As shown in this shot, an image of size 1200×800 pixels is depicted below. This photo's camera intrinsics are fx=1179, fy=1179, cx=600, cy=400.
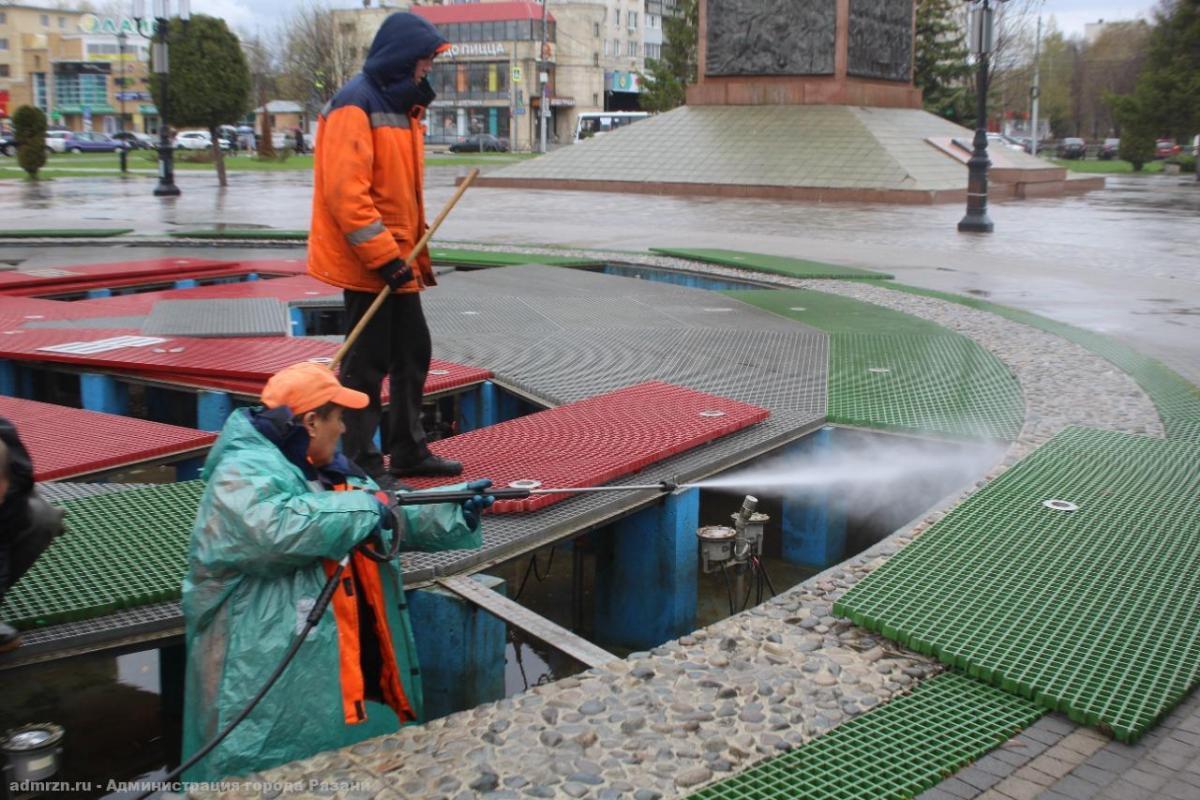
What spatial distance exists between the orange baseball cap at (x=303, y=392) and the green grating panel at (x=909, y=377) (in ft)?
13.6

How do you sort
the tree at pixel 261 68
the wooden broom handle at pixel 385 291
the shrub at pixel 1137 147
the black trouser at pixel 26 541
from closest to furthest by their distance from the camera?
the black trouser at pixel 26 541 < the wooden broom handle at pixel 385 291 < the shrub at pixel 1137 147 < the tree at pixel 261 68

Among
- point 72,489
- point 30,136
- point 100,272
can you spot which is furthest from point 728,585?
point 30,136

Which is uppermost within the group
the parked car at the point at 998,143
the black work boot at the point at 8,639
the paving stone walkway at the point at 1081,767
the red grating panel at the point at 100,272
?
the parked car at the point at 998,143

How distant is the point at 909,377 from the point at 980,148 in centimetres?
1433

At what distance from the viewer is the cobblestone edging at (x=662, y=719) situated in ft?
10.4

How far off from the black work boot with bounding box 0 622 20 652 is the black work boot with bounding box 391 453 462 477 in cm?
199

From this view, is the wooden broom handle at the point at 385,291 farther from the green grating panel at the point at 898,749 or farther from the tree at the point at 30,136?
the tree at the point at 30,136

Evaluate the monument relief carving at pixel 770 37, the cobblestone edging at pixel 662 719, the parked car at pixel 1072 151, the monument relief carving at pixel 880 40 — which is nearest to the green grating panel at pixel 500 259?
the cobblestone edging at pixel 662 719

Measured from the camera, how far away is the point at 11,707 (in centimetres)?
464

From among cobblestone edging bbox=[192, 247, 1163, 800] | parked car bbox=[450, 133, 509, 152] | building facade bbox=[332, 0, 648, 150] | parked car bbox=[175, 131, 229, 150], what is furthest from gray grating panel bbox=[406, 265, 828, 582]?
building facade bbox=[332, 0, 648, 150]

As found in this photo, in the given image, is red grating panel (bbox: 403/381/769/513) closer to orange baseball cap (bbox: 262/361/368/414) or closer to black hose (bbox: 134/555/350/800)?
orange baseball cap (bbox: 262/361/368/414)

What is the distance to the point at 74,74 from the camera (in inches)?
3917

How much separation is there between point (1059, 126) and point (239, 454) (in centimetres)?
10050

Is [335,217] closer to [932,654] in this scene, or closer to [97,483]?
[97,483]
